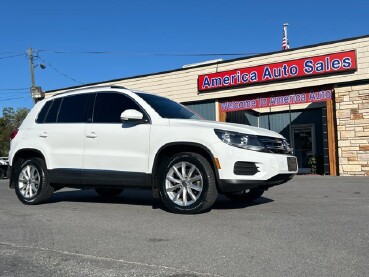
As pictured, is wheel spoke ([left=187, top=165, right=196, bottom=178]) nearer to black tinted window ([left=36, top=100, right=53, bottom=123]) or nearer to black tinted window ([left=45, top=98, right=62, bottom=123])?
black tinted window ([left=45, top=98, right=62, bottom=123])

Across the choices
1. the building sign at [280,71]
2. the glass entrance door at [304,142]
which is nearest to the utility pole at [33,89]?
the building sign at [280,71]

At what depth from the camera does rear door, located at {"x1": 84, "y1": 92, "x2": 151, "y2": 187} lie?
6.47m

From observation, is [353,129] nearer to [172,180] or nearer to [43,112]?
[172,180]

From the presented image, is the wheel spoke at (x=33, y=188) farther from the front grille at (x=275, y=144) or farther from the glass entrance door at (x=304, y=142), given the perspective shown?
the glass entrance door at (x=304, y=142)

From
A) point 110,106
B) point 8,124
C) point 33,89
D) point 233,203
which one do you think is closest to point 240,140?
point 233,203

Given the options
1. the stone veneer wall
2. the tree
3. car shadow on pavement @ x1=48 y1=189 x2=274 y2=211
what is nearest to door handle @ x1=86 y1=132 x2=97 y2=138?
car shadow on pavement @ x1=48 y1=189 x2=274 y2=211

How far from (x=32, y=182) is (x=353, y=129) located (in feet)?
37.2

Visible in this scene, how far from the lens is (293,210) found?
6410 mm

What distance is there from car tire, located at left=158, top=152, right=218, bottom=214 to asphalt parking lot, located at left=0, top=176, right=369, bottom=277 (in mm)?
168

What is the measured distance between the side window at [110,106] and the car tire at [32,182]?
138cm

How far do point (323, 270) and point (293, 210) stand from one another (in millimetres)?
2908

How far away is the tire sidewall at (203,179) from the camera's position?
5.93 metres

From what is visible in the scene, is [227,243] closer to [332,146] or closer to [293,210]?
[293,210]

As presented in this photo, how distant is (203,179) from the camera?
5.95 metres
